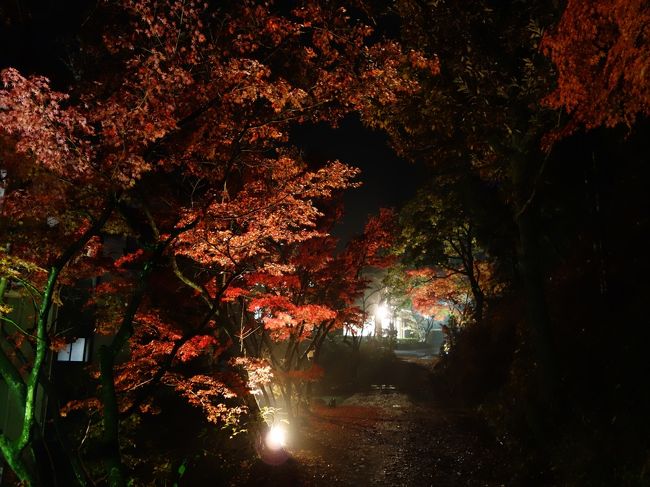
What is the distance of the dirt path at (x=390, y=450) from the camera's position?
10625 millimetres

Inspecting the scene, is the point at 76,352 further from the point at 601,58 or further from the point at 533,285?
the point at 601,58

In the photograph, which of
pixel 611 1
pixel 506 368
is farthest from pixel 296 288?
pixel 611 1

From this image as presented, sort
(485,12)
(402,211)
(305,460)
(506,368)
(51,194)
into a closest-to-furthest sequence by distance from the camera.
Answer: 1. (51,194)
2. (485,12)
3. (305,460)
4. (506,368)
5. (402,211)

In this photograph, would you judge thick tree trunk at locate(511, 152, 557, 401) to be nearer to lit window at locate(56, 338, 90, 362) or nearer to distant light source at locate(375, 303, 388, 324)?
lit window at locate(56, 338, 90, 362)

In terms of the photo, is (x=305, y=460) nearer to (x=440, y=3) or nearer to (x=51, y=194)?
(x=51, y=194)

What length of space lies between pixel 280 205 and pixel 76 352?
1362cm

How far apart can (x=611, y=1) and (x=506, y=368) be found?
583 inches

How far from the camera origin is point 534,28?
8.17 meters

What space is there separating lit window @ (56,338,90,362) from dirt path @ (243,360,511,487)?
34.2 feet

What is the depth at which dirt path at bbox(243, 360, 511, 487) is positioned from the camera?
10625mm

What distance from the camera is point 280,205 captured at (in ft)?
37.5

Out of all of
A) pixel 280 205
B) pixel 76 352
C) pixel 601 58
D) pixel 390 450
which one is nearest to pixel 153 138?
pixel 280 205

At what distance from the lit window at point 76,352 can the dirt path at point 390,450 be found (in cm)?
1044

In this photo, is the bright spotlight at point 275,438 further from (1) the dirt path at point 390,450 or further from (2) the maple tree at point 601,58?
(2) the maple tree at point 601,58
